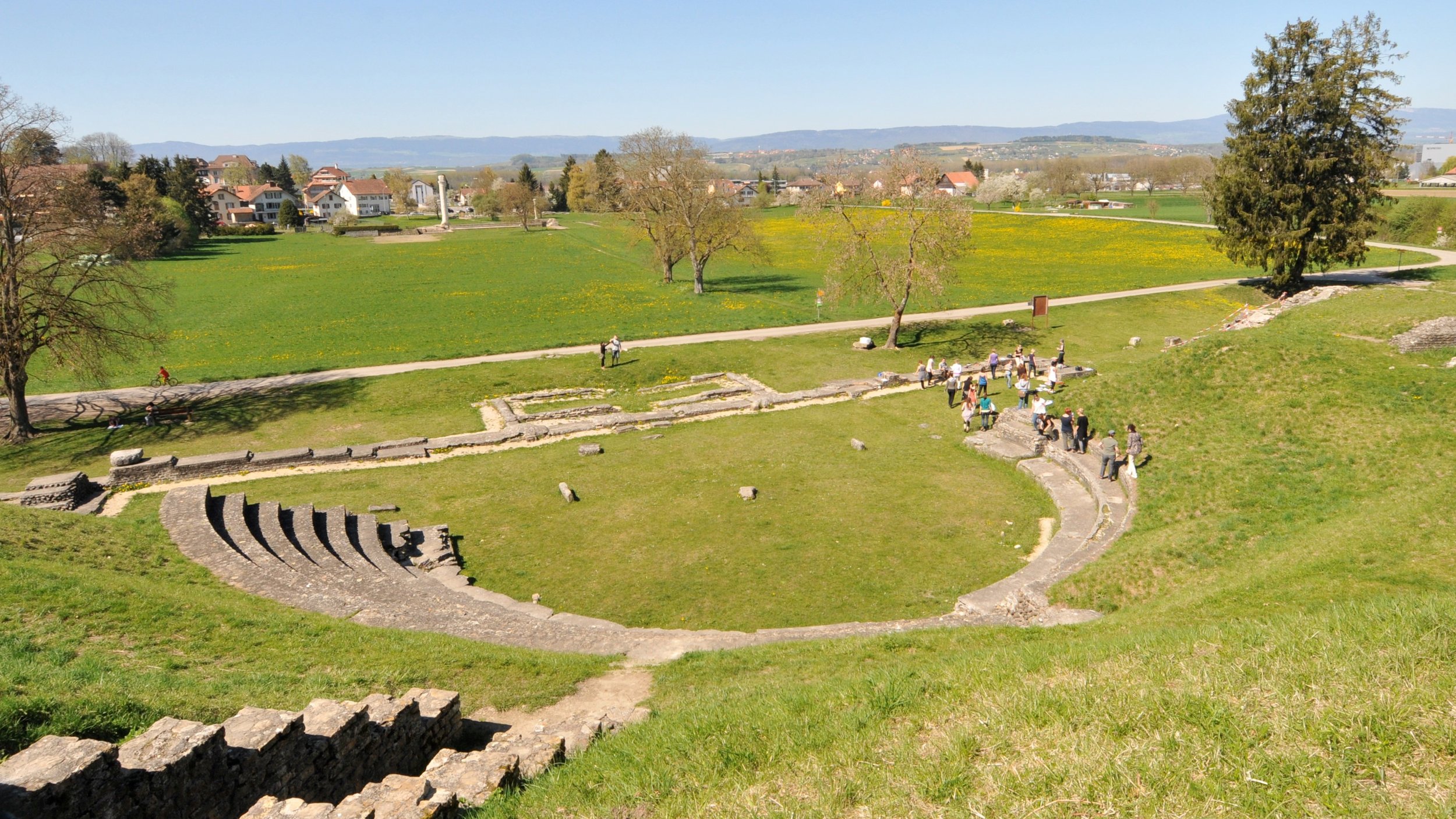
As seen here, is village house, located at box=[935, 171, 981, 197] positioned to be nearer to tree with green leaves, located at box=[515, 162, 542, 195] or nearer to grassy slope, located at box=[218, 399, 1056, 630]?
tree with green leaves, located at box=[515, 162, 542, 195]

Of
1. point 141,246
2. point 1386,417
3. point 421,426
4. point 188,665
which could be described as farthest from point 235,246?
point 1386,417

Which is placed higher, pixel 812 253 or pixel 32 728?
pixel 812 253

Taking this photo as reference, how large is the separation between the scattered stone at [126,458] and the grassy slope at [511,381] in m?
1.72

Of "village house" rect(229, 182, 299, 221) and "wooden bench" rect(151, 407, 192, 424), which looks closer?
"wooden bench" rect(151, 407, 192, 424)

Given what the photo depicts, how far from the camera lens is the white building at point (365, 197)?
178m

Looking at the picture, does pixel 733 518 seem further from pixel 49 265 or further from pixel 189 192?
pixel 189 192

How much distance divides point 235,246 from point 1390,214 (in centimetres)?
12814

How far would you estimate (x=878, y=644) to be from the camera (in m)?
12.7

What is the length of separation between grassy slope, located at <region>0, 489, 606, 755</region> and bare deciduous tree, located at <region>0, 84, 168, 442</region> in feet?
50.9

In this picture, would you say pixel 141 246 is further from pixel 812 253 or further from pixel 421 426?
pixel 812 253

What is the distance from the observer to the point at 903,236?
38.2m

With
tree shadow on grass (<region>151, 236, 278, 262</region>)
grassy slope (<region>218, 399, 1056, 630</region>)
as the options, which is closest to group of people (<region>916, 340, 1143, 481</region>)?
grassy slope (<region>218, 399, 1056, 630</region>)

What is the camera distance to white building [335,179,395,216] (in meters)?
178

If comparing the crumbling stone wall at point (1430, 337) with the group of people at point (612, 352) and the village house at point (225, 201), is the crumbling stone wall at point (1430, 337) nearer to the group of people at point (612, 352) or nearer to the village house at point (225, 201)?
the group of people at point (612, 352)
